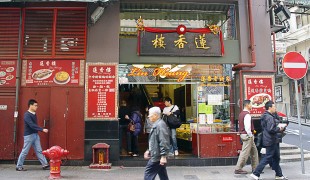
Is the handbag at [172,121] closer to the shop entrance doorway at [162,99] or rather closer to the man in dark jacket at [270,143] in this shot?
the shop entrance doorway at [162,99]

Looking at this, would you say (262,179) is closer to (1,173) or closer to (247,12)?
(247,12)

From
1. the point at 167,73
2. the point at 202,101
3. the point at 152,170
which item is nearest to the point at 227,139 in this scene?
the point at 202,101

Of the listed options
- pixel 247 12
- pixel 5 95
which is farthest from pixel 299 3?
pixel 5 95

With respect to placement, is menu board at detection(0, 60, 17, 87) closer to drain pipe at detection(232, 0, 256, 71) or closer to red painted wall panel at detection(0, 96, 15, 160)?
red painted wall panel at detection(0, 96, 15, 160)

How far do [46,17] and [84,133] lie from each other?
12.2 ft

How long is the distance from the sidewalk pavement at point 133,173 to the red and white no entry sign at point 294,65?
2.57 metres

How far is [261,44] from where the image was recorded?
9852mm

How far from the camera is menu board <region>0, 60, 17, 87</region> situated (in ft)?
30.0

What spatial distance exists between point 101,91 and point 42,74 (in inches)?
72.8

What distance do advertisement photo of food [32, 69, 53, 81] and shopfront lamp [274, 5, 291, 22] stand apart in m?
7.55

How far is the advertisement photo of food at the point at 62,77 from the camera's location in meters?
9.23

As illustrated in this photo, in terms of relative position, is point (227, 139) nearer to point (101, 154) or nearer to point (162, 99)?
point (162, 99)

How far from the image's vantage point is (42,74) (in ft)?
30.3

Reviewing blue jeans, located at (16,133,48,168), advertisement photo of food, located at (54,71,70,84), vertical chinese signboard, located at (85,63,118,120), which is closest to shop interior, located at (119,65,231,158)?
vertical chinese signboard, located at (85,63,118,120)
